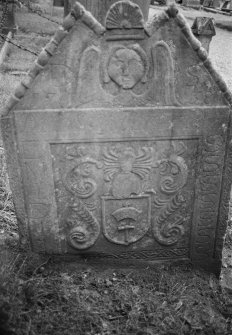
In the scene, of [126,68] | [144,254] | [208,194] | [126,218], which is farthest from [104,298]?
[126,68]

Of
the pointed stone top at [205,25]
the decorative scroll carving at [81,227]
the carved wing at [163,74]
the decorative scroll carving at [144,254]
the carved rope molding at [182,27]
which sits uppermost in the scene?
the pointed stone top at [205,25]

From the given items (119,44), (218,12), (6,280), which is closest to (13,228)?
(6,280)

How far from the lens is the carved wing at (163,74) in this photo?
194cm

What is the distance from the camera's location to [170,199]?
2379 millimetres

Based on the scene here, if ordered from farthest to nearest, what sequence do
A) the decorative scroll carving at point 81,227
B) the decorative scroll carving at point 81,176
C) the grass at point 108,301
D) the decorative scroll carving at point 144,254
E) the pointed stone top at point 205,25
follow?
the pointed stone top at point 205,25 → the decorative scroll carving at point 144,254 → the decorative scroll carving at point 81,227 → the decorative scroll carving at point 81,176 → the grass at point 108,301

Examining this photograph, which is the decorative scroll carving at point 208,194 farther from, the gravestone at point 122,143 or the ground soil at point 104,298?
the ground soil at point 104,298

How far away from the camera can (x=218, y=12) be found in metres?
17.6

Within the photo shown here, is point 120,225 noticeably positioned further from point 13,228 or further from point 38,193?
point 13,228

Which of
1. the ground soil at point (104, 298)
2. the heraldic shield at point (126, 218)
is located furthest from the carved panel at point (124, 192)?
the ground soil at point (104, 298)

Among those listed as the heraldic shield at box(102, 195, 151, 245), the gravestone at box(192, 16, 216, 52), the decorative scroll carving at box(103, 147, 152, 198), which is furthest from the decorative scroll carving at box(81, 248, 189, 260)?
the gravestone at box(192, 16, 216, 52)

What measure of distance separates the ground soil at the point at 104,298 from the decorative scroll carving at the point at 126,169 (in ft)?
2.20

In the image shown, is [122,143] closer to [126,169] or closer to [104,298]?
[126,169]

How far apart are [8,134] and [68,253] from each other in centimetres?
101

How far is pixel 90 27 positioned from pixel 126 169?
892 millimetres
